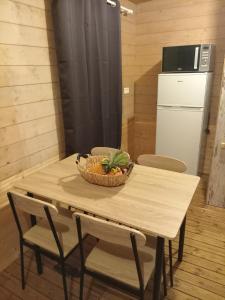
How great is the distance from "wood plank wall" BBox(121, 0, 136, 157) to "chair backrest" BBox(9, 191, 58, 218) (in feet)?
7.64

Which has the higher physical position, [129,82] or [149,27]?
[149,27]

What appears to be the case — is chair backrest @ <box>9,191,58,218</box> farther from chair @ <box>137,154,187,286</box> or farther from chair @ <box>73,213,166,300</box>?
chair @ <box>137,154,187,286</box>

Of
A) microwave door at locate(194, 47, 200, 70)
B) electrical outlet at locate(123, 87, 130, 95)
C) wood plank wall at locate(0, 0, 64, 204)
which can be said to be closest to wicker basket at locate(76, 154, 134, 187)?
wood plank wall at locate(0, 0, 64, 204)

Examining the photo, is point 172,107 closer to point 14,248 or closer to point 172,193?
point 172,193

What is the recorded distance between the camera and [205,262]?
1.95 metres

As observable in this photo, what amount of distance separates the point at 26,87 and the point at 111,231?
139 cm

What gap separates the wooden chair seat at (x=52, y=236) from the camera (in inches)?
60.7

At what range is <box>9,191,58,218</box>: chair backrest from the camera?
1.35 meters

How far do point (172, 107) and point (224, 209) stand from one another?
1350 mm

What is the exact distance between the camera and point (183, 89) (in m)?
2.86

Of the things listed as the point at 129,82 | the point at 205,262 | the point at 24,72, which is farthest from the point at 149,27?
the point at 205,262

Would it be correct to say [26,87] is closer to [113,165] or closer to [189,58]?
[113,165]

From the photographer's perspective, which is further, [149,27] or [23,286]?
[149,27]

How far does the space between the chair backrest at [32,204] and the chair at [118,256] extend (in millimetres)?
169
